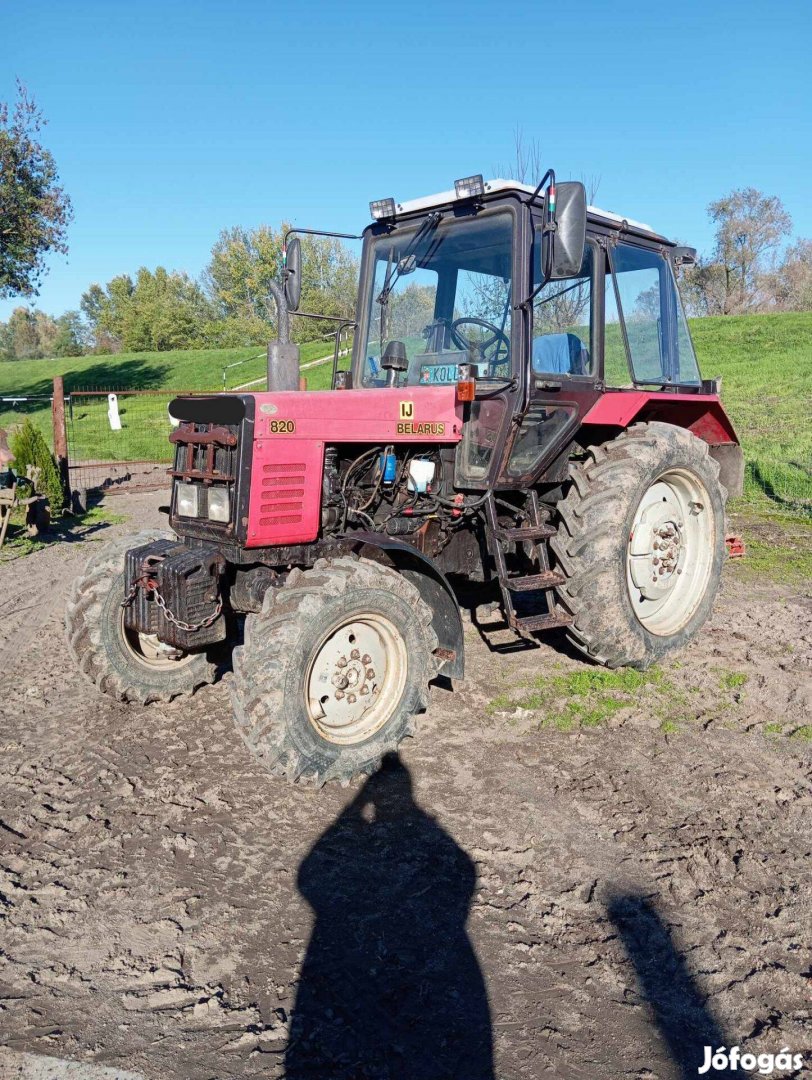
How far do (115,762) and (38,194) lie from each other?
2295cm

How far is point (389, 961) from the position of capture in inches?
111

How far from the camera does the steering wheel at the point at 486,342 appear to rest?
4809 millimetres

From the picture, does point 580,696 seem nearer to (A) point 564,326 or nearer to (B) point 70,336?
(A) point 564,326

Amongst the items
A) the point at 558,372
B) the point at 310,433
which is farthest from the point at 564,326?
the point at 310,433

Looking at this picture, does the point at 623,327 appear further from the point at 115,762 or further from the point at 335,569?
the point at 115,762

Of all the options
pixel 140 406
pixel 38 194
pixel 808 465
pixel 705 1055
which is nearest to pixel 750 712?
pixel 705 1055

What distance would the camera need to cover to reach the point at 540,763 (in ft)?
13.9

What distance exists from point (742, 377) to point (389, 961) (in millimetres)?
20954

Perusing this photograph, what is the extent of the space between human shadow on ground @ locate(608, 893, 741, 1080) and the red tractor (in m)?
1.44

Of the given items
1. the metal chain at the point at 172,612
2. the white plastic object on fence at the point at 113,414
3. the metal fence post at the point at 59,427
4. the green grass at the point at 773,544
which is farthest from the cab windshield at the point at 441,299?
the white plastic object on fence at the point at 113,414

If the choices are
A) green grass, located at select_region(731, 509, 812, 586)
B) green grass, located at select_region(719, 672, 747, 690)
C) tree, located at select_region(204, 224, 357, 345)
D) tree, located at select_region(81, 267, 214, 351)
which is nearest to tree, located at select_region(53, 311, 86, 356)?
tree, located at select_region(81, 267, 214, 351)

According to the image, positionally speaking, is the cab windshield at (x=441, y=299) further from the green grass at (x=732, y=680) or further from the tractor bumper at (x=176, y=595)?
the green grass at (x=732, y=680)

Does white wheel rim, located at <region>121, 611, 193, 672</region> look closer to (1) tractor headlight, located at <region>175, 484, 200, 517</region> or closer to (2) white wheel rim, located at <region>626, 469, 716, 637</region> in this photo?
(1) tractor headlight, located at <region>175, 484, 200, 517</region>

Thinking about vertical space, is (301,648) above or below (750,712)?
above
